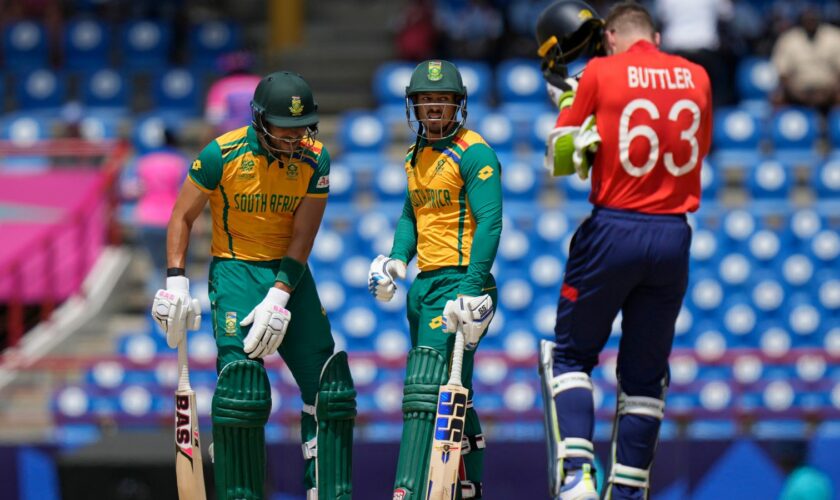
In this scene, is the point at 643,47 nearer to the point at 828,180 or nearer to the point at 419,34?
the point at 828,180

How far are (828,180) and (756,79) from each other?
1768 mm

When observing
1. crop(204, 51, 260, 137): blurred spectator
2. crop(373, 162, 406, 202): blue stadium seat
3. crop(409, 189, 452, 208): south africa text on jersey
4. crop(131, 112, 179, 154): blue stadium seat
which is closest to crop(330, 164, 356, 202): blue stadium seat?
crop(373, 162, 406, 202): blue stadium seat

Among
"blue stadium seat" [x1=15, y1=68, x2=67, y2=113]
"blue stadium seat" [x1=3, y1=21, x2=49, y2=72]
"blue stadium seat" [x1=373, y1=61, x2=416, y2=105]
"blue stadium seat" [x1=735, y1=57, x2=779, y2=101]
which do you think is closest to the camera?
"blue stadium seat" [x1=373, y1=61, x2=416, y2=105]

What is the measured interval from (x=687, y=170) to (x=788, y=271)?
21.0 feet

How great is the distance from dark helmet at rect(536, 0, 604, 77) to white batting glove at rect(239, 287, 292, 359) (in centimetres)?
174

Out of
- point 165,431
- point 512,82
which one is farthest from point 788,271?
point 165,431

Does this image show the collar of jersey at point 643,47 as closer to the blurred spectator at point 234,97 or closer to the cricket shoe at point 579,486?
the cricket shoe at point 579,486

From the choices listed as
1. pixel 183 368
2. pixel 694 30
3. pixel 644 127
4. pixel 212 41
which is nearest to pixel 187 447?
pixel 183 368

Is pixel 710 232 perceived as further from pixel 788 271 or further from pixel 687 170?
pixel 687 170

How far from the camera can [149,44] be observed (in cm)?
1564

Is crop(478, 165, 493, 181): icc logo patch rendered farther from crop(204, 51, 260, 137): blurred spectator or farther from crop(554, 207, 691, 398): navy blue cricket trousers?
crop(204, 51, 260, 137): blurred spectator

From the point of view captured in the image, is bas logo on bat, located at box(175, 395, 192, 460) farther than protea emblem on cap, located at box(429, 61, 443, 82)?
No

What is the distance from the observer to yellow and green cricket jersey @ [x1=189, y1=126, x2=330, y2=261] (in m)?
6.30

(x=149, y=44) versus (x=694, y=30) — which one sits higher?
(x=149, y=44)
